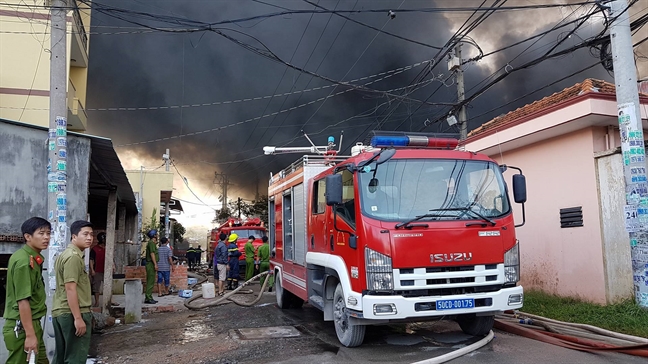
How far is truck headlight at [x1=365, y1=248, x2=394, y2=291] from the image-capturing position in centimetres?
599

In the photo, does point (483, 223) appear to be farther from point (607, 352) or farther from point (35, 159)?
point (35, 159)

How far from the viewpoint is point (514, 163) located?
12.7 meters

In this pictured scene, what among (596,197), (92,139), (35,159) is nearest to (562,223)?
(596,197)

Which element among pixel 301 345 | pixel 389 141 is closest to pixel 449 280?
pixel 389 141

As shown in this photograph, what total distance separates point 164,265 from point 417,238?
10.2 m

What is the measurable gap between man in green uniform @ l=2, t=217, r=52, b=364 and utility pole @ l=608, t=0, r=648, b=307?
821cm

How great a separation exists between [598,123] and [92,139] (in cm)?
955

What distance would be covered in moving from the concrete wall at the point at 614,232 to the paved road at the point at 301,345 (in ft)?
9.77

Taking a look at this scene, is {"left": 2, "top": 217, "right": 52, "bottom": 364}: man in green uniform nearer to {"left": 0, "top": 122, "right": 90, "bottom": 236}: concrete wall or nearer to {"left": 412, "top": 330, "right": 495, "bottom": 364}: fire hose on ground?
{"left": 0, "top": 122, "right": 90, "bottom": 236}: concrete wall

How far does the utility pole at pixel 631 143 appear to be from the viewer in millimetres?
7742

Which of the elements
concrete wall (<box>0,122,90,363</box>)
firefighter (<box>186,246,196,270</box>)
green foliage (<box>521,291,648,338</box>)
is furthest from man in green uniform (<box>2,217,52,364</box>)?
firefighter (<box>186,246,196,270</box>)

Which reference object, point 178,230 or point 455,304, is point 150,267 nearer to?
point 455,304

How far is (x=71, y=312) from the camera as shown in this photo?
453cm

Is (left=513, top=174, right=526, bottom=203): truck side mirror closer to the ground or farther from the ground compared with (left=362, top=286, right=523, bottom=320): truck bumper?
farther from the ground
